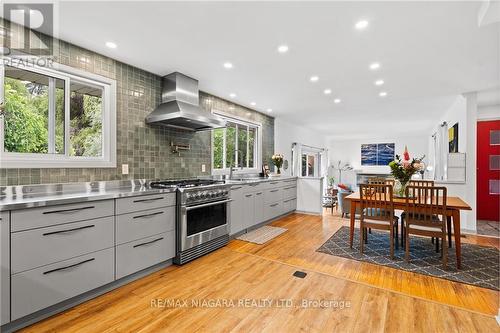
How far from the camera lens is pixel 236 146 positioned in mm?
5152

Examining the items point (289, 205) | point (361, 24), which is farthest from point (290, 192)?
point (361, 24)

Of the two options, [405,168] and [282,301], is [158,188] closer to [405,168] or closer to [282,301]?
[282,301]

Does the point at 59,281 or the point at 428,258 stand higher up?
the point at 59,281

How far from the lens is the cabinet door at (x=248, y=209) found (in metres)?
4.04

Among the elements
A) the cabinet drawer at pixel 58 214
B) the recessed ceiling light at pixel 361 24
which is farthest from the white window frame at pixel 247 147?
the recessed ceiling light at pixel 361 24

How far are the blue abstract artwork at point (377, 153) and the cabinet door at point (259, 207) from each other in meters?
8.27

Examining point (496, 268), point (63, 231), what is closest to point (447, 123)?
point (496, 268)


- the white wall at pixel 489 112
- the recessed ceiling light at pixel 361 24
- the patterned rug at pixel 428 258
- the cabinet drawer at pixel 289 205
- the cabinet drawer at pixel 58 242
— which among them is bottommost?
the patterned rug at pixel 428 258

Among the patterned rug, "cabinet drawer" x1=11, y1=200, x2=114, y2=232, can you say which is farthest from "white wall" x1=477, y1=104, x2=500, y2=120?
"cabinet drawer" x1=11, y1=200, x2=114, y2=232

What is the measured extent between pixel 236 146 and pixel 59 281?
375 centimetres

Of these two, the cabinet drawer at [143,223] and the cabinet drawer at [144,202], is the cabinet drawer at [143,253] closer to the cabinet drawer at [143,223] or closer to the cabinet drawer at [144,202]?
the cabinet drawer at [143,223]

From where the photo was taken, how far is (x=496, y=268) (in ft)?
9.07

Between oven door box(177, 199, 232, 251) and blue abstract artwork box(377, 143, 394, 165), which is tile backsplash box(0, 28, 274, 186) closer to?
oven door box(177, 199, 232, 251)

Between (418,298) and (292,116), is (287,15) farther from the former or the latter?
(292,116)
